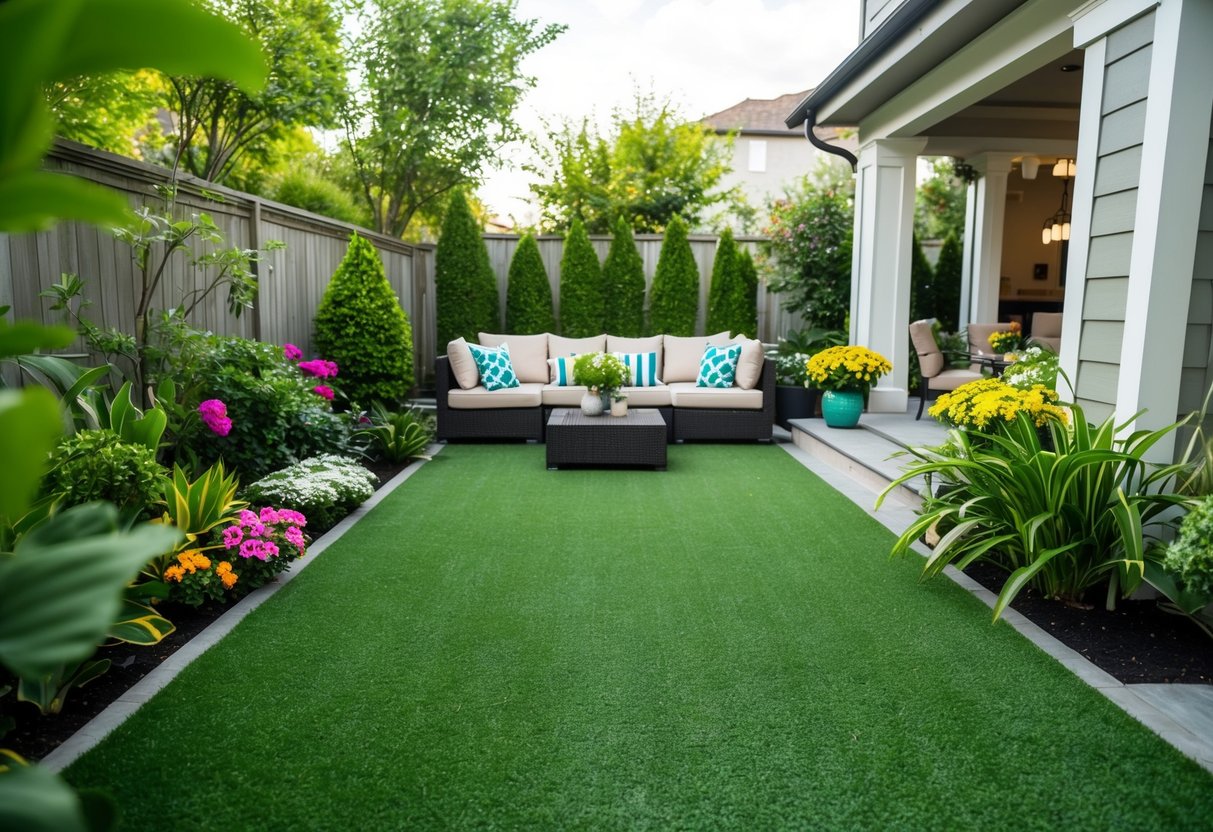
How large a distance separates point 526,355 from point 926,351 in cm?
359

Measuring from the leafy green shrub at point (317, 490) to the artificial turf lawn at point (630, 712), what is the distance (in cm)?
47

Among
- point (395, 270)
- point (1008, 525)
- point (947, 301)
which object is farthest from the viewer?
point (947, 301)

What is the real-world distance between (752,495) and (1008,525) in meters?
1.96

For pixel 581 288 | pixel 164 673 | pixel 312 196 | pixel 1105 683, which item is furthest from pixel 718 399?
pixel 312 196

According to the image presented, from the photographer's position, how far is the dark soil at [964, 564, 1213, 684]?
8.51ft

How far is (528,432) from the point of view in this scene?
7207 mm

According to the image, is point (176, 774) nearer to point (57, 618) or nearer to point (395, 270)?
point (57, 618)

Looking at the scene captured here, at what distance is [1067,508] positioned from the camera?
3.01m

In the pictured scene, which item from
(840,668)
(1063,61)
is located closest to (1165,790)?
(840,668)

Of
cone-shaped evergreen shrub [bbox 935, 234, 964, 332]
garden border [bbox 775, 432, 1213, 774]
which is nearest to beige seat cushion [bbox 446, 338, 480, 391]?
garden border [bbox 775, 432, 1213, 774]

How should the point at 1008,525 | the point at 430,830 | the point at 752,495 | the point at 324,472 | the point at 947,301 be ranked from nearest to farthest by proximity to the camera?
1. the point at 430,830
2. the point at 1008,525
3. the point at 324,472
4. the point at 752,495
5. the point at 947,301

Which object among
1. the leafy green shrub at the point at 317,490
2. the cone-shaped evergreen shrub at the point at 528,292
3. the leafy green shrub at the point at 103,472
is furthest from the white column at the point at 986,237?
the leafy green shrub at the point at 103,472

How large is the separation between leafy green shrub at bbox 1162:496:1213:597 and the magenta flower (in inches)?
147

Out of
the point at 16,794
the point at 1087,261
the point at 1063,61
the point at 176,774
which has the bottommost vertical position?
the point at 176,774
